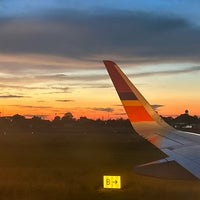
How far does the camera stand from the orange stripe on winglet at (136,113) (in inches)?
470

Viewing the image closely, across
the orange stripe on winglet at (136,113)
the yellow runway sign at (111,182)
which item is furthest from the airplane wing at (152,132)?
the yellow runway sign at (111,182)

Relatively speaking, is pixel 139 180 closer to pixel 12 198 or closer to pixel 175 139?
pixel 12 198

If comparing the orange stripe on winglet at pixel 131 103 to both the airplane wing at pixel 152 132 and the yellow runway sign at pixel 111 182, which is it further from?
the yellow runway sign at pixel 111 182

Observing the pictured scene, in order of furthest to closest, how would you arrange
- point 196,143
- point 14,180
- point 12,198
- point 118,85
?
point 14,180
point 12,198
point 118,85
point 196,143

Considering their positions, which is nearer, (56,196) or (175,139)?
(175,139)

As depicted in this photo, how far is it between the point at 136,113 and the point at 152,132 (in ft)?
2.05

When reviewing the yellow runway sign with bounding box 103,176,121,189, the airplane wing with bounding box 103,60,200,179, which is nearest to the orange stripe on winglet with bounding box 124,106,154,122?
the airplane wing with bounding box 103,60,200,179

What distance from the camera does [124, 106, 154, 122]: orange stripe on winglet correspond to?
39.1ft

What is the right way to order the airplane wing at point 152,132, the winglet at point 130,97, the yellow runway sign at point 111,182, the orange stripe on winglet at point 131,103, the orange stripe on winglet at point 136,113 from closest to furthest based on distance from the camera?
the airplane wing at point 152,132, the winglet at point 130,97, the orange stripe on winglet at point 131,103, the orange stripe on winglet at point 136,113, the yellow runway sign at point 111,182

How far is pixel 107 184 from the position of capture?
1441 cm

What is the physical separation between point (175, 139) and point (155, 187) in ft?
17.9

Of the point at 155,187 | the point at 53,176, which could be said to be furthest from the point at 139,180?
the point at 53,176

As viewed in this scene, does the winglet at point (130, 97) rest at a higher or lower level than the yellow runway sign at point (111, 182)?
higher

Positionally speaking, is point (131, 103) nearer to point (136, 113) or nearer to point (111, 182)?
point (136, 113)
